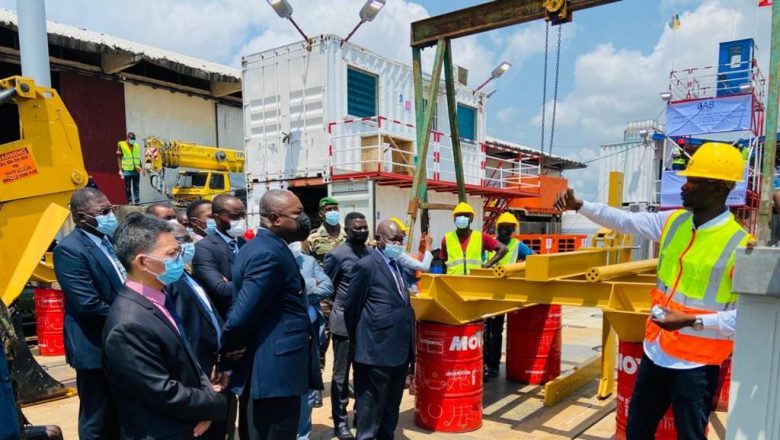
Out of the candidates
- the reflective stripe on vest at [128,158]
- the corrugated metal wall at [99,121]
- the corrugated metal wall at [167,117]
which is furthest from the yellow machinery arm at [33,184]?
the corrugated metal wall at [167,117]

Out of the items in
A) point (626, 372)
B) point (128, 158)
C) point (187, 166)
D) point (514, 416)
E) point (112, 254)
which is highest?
point (128, 158)

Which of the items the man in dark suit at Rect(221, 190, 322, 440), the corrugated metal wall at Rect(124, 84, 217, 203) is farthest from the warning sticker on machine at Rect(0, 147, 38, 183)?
the corrugated metal wall at Rect(124, 84, 217, 203)

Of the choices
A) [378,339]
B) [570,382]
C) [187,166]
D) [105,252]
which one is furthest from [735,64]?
[105,252]

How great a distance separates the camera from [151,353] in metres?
1.88

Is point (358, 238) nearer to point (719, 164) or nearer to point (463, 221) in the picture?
point (463, 221)

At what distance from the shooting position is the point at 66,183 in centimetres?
466

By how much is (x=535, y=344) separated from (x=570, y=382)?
523mm

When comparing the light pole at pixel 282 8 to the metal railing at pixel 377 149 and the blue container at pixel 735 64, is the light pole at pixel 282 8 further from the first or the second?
the blue container at pixel 735 64

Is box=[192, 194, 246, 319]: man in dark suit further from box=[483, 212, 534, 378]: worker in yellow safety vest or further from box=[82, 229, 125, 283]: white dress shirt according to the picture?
box=[483, 212, 534, 378]: worker in yellow safety vest

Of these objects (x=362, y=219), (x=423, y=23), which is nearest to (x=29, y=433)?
(x=362, y=219)

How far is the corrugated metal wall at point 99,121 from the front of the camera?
47.5 feet

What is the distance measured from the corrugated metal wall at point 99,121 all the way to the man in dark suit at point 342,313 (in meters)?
13.4

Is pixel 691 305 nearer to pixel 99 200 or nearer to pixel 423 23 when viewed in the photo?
pixel 99 200

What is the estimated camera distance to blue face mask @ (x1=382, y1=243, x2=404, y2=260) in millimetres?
3891
